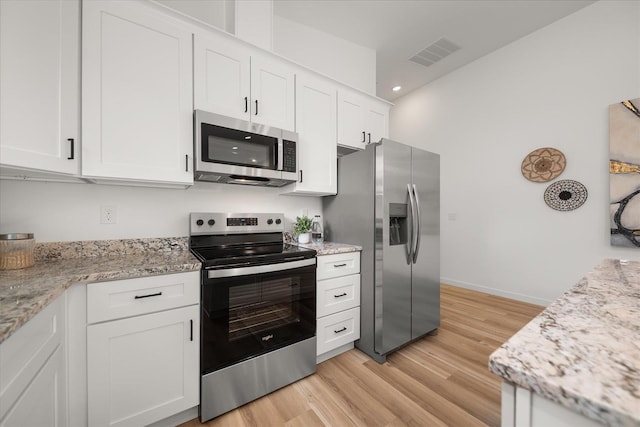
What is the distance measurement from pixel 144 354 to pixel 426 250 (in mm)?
2175

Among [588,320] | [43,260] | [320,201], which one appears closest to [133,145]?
[43,260]

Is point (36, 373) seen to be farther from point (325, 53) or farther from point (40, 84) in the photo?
point (325, 53)

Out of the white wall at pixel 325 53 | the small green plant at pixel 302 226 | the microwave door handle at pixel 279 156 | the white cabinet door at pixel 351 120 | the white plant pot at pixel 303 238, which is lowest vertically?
the white plant pot at pixel 303 238

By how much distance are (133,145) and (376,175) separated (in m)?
1.65

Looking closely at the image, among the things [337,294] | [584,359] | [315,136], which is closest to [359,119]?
[315,136]

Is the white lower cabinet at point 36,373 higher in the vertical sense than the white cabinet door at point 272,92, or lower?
lower

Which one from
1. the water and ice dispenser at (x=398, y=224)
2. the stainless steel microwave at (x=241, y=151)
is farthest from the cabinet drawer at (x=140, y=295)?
the water and ice dispenser at (x=398, y=224)

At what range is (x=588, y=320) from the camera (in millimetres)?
628

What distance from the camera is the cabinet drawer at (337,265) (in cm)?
191

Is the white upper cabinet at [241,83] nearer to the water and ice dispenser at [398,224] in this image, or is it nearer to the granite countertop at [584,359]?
the water and ice dispenser at [398,224]

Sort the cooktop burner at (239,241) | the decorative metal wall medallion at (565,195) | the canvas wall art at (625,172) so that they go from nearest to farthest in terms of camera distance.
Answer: the cooktop burner at (239,241), the canvas wall art at (625,172), the decorative metal wall medallion at (565,195)

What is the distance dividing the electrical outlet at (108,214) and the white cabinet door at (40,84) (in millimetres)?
403

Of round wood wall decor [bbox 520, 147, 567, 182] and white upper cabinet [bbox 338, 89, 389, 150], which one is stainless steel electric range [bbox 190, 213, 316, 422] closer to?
white upper cabinet [bbox 338, 89, 389, 150]

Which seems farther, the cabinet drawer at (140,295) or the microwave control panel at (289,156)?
the microwave control panel at (289,156)
